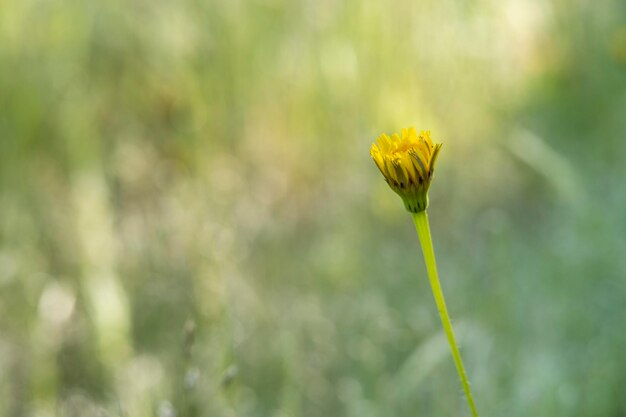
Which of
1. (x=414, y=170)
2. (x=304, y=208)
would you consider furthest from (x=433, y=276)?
(x=304, y=208)

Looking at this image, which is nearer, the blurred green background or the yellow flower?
the yellow flower

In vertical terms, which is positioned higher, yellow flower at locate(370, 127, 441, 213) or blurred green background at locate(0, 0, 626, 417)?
blurred green background at locate(0, 0, 626, 417)

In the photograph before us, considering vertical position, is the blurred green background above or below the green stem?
above

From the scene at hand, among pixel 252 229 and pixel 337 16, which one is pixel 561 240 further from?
pixel 337 16

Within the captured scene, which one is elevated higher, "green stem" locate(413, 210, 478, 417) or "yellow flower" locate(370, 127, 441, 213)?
"yellow flower" locate(370, 127, 441, 213)

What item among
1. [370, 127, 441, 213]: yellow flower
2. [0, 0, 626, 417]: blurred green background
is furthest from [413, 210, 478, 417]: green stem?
[0, 0, 626, 417]: blurred green background

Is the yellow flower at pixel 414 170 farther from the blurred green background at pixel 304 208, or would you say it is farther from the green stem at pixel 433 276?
the blurred green background at pixel 304 208

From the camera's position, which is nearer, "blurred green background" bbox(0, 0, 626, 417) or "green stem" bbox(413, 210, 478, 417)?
Result: "green stem" bbox(413, 210, 478, 417)

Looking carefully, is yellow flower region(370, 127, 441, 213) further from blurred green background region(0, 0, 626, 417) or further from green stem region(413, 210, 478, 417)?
blurred green background region(0, 0, 626, 417)

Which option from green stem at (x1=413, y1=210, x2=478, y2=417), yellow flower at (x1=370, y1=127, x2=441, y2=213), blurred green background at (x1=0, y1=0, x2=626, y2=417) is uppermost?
blurred green background at (x1=0, y1=0, x2=626, y2=417)

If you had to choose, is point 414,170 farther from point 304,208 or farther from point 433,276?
point 304,208
